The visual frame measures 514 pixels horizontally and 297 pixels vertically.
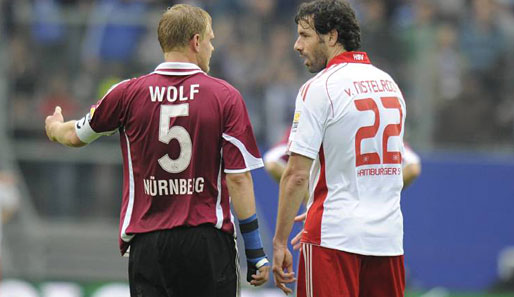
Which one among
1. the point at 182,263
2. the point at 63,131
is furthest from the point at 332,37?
the point at 63,131

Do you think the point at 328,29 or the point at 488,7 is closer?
the point at 328,29

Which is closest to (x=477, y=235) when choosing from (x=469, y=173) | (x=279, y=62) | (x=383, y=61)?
(x=469, y=173)

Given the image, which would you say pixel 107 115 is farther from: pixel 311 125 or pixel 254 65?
pixel 254 65

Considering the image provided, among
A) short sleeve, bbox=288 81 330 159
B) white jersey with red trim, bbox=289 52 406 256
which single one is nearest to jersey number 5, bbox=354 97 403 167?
white jersey with red trim, bbox=289 52 406 256

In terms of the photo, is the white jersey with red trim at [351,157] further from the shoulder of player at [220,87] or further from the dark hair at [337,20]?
the shoulder of player at [220,87]

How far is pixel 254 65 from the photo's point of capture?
12.4 metres

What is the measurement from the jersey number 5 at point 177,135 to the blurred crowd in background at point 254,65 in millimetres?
6503

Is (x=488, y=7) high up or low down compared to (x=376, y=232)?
up

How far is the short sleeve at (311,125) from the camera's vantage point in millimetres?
5457

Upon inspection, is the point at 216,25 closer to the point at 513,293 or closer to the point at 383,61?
the point at 383,61

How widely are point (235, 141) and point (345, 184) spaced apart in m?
0.64

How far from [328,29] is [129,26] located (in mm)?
6995

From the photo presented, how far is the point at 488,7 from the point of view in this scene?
1266 cm

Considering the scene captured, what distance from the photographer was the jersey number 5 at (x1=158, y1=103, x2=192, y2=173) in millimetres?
5410
